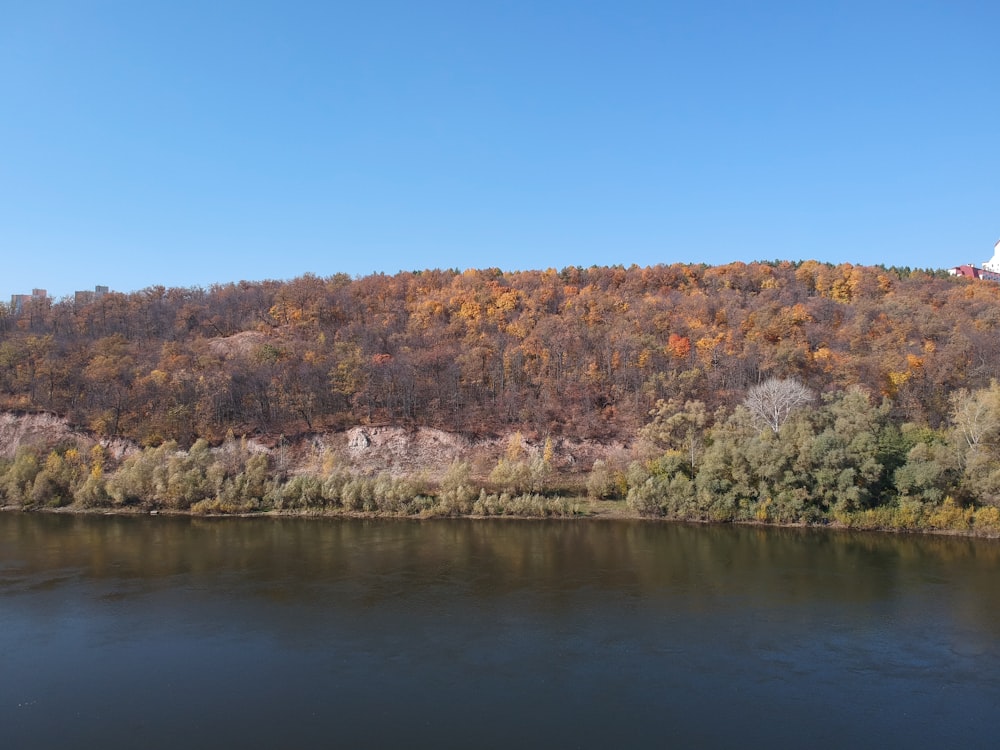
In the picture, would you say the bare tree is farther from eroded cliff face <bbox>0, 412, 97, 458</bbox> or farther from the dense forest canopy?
eroded cliff face <bbox>0, 412, 97, 458</bbox>

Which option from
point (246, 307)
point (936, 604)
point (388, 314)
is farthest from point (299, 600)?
point (246, 307)

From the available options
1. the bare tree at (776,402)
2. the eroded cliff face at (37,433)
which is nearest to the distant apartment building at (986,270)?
the bare tree at (776,402)

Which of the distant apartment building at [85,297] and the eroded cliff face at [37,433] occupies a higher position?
the distant apartment building at [85,297]

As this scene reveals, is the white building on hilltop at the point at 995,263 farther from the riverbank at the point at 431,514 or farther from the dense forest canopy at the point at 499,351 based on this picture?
the riverbank at the point at 431,514

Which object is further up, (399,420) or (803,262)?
(803,262)

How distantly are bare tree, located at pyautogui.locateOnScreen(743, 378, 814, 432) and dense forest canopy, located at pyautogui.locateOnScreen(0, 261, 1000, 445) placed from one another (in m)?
11.3

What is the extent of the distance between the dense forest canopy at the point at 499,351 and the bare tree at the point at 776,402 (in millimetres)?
11337

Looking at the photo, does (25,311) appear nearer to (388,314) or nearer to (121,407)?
(121,407)

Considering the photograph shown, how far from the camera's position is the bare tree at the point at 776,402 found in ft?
144

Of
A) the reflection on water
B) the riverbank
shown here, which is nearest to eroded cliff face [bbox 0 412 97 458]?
the riverbank

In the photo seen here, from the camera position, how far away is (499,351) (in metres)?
68.2

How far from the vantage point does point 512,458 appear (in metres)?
51.3

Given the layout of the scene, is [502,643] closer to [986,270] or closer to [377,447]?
[377,447]

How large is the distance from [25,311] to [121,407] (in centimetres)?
3638
